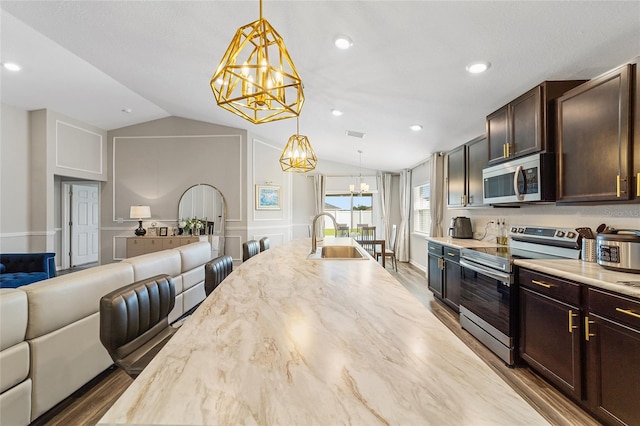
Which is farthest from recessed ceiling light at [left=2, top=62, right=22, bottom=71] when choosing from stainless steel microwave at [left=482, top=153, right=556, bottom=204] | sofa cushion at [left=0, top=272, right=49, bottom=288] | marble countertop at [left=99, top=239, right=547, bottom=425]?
stainless steel microwave at [left=482, top=153, right=556, bottom=204]

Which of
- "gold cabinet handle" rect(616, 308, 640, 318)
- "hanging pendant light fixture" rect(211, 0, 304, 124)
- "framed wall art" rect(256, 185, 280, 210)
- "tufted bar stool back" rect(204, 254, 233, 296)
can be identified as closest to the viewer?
"hanging pendant light fixture" rect(211, 0, 304, 124)

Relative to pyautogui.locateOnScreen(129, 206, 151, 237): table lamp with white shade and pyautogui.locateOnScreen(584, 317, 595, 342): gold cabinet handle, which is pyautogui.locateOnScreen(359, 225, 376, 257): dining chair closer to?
pyautogui.locateOnScreen(584, 317, 595, 342): gold cabinet handle

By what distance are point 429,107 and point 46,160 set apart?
251 inches

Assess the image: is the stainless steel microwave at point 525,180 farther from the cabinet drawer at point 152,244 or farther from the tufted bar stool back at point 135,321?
the cabinet drawer at point 152,244

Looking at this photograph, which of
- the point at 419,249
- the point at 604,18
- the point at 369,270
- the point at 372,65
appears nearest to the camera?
the point at 604,18

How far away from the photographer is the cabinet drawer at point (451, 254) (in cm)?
334

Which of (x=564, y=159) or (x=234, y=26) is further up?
(x=234, y=26)

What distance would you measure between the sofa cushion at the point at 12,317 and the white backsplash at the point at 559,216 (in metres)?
3.83

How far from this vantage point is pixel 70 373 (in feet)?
6.16

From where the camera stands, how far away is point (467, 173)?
3699 mm

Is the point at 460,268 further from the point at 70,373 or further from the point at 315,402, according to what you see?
the point at 70,373

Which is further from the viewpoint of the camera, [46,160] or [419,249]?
[419,249]

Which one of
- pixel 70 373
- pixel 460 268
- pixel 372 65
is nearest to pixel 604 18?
pixel 372 65

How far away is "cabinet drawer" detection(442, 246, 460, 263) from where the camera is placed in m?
3.34
